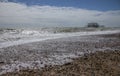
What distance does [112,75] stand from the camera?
941 cm

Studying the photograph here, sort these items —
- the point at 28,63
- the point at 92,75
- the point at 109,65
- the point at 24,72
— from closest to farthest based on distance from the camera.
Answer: the point at 92,75, the point at 24,72, the point at 109,65, the point at 28,63

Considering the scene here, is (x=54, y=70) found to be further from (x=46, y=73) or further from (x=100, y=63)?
(x=100, y=63)

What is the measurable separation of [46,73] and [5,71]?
2.35 m

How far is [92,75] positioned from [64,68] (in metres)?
1.91

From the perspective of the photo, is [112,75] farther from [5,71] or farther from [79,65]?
[5,71]

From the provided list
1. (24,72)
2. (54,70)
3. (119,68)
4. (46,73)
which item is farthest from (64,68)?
(119,68)

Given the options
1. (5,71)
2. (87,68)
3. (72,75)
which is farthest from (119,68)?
(5,71)

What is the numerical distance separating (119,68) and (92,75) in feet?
6.62

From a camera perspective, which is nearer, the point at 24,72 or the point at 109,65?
the point at 24,72

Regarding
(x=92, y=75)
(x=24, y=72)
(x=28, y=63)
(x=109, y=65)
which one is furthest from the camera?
(x=28, y=63)

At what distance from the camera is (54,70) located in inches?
410

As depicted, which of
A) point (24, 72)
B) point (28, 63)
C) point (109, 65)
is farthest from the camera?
point (28, 63)

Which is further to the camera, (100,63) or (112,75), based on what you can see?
(100,63)

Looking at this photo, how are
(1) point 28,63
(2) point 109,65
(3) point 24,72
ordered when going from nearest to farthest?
(3) point 24,72 → (2) point 109,65 → (1) point 28,63
